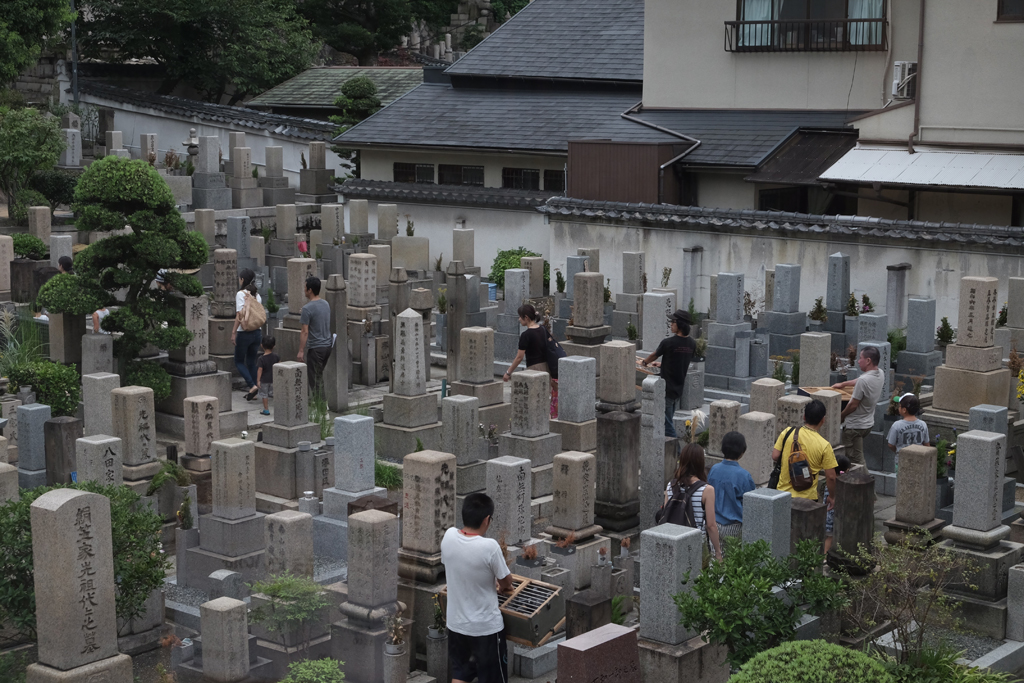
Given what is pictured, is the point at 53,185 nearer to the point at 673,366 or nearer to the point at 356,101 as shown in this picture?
the point at 356,101

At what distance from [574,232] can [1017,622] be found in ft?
52.4

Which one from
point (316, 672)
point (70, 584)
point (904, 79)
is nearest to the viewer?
point (70, 584)

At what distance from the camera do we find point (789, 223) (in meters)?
22.5

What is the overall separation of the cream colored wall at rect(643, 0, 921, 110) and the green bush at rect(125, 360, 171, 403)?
48.7ft

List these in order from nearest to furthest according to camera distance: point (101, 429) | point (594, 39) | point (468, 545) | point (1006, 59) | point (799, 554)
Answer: point (468, 545)
point (799, 554)
point (101, 429)
point (1006, 59)
point (594, 39)

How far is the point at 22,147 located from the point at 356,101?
10445mm

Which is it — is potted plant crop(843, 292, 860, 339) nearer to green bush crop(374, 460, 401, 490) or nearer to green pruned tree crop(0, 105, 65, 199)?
green bush crop(374, 460, 401, 490)

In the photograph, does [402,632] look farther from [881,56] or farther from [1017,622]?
[881,56]

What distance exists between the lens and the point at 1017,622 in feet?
35.3

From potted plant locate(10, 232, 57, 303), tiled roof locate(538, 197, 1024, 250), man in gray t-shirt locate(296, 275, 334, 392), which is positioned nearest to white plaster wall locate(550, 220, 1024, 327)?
tiled roof locate(538, 197, 1024, 250)

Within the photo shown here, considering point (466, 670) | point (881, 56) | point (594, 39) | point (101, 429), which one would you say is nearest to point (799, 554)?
point (466, 670)

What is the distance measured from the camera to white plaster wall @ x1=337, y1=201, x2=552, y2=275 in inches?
1115

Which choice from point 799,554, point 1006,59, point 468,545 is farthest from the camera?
point 1006,59

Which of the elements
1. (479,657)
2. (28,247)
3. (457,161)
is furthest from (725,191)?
(479,657)
